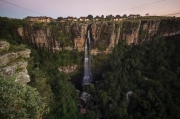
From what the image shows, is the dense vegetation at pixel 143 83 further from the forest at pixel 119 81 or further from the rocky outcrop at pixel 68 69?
the rocky outcrop at pixel 68 69

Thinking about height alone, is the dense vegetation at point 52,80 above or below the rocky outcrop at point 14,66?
below

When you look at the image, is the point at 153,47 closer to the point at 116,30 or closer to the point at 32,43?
the point at 116,30

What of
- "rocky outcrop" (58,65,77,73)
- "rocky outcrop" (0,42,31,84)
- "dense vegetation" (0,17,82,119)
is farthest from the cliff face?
"rocky outcrop" (0,42,31,84)

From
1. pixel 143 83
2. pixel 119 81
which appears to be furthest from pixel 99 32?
pixel 143 83

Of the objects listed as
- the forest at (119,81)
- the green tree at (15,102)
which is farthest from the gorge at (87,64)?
the green tree at (15,102)

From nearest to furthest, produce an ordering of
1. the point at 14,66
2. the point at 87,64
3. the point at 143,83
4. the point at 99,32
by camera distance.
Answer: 1. the point at 14,66
2. the point at 143,83
3. the point at 99,32
4. the point at 87,64

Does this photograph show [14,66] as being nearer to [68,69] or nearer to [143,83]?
[68,69]
